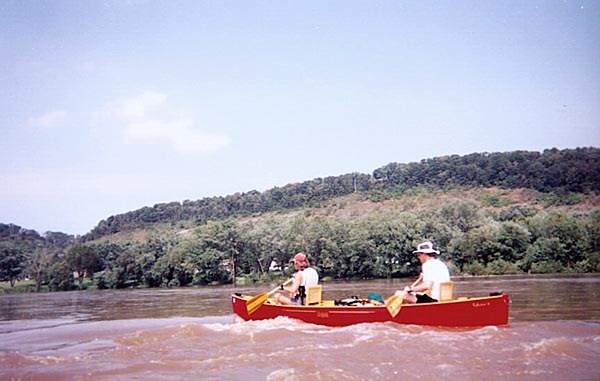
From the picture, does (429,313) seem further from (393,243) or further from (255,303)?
(393,243)

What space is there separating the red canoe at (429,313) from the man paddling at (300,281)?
863mm

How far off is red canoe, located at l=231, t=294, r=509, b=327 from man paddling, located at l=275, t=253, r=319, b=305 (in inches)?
34.0

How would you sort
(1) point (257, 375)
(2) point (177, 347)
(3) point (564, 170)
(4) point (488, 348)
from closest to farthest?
(1) point (257, 375), (4) point (488, 348), (2) point (177, 347), (3) point (564, 170)

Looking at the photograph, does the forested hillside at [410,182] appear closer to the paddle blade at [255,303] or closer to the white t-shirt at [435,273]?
the white t-shirt at [435,273]

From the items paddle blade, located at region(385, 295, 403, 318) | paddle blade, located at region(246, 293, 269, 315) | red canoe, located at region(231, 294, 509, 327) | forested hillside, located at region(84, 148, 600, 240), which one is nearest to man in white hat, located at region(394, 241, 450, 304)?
paddle blade, located at region(385, 295, 403, 318)

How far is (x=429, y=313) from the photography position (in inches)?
487

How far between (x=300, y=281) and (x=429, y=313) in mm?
3593

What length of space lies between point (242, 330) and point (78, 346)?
3797mm

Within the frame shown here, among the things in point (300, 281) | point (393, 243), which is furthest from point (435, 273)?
point (393, 243)

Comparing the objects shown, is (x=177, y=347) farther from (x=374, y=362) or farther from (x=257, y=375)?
(x=374, y=362)

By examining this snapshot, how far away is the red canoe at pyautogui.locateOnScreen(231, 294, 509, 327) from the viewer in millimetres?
12125

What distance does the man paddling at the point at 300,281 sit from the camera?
1451 cm

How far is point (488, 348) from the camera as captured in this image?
9977mm

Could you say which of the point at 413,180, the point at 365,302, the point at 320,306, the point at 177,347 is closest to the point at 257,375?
the point at 177,347
